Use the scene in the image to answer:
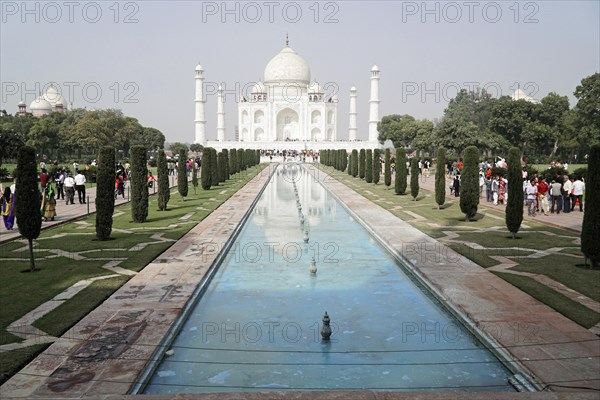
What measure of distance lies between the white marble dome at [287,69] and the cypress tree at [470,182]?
58.0 m

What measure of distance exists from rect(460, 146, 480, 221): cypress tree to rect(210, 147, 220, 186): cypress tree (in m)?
12.5

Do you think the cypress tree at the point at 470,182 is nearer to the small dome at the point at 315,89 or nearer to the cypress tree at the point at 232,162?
the cypress tree at the point at 232,162

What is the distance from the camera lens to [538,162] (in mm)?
42312

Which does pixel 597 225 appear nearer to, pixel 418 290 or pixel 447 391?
pixel 418 290

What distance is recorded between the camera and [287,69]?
228ft

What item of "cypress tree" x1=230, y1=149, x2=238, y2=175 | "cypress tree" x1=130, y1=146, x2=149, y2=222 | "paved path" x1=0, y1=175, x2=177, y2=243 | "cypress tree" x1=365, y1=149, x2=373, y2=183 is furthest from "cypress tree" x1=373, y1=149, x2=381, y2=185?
"cypress tree" x1=130, y1=146, x2=149, y2=222

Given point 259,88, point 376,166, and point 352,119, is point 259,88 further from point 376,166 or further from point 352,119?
point 376,166

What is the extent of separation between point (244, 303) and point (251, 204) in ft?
34.5

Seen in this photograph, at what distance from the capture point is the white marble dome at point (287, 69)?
69463 mm

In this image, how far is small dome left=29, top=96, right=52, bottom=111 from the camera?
223 feet

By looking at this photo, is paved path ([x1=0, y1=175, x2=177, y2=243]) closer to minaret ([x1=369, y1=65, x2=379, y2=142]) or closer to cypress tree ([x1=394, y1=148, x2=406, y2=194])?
cypress tree ([x1=394, y1=148, x2=406, y2=194])

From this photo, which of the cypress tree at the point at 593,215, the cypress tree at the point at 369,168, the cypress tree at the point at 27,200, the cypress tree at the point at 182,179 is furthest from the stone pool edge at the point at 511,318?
the cypress tree at the point at 369,168

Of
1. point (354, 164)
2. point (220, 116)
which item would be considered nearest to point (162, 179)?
point (354, 164)

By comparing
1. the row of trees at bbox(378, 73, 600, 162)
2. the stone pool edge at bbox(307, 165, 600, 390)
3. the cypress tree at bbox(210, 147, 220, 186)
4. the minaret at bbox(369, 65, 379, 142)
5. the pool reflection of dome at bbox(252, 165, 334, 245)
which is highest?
the minaret at bbox(369, 65, 379, 142)
